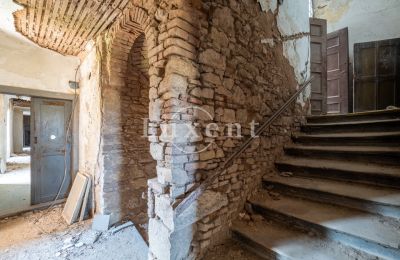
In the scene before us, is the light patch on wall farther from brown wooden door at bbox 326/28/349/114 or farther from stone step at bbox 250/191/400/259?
brown wooden door at bbox 326/28/349/114

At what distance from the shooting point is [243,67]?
2193 millimetres

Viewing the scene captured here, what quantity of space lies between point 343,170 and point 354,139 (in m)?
0.70

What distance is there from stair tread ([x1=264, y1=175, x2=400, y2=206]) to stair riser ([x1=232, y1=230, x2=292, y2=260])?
0.81 metres

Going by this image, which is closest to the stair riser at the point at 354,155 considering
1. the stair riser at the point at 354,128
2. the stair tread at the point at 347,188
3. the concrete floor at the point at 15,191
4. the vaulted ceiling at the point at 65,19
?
the stair tread at the point at 347,188

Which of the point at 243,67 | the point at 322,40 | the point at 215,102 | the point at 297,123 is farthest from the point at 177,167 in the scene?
the point at 322,40

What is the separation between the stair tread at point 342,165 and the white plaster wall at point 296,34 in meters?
1.31

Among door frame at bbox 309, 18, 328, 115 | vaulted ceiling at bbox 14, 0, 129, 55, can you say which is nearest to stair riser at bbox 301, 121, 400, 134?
door frame at bbox 309, 18, 328, 115

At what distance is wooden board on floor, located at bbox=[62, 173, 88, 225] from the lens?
315 cm

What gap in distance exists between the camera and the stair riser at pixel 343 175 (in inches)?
71.6

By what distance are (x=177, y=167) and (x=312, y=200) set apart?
1.53m

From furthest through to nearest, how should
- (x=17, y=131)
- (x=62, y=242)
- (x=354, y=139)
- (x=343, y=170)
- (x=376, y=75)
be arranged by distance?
1. (x=17, y=131)
2. (x=376, y=75)
3. (x=62, y=242)
4. (x=354, y=139)
5. (x=343, y=170)

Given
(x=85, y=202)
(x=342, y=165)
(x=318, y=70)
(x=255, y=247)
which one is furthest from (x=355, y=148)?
(x=85, y=202)

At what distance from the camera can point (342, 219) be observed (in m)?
1.64

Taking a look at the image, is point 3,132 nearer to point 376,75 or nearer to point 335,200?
point 335,200
